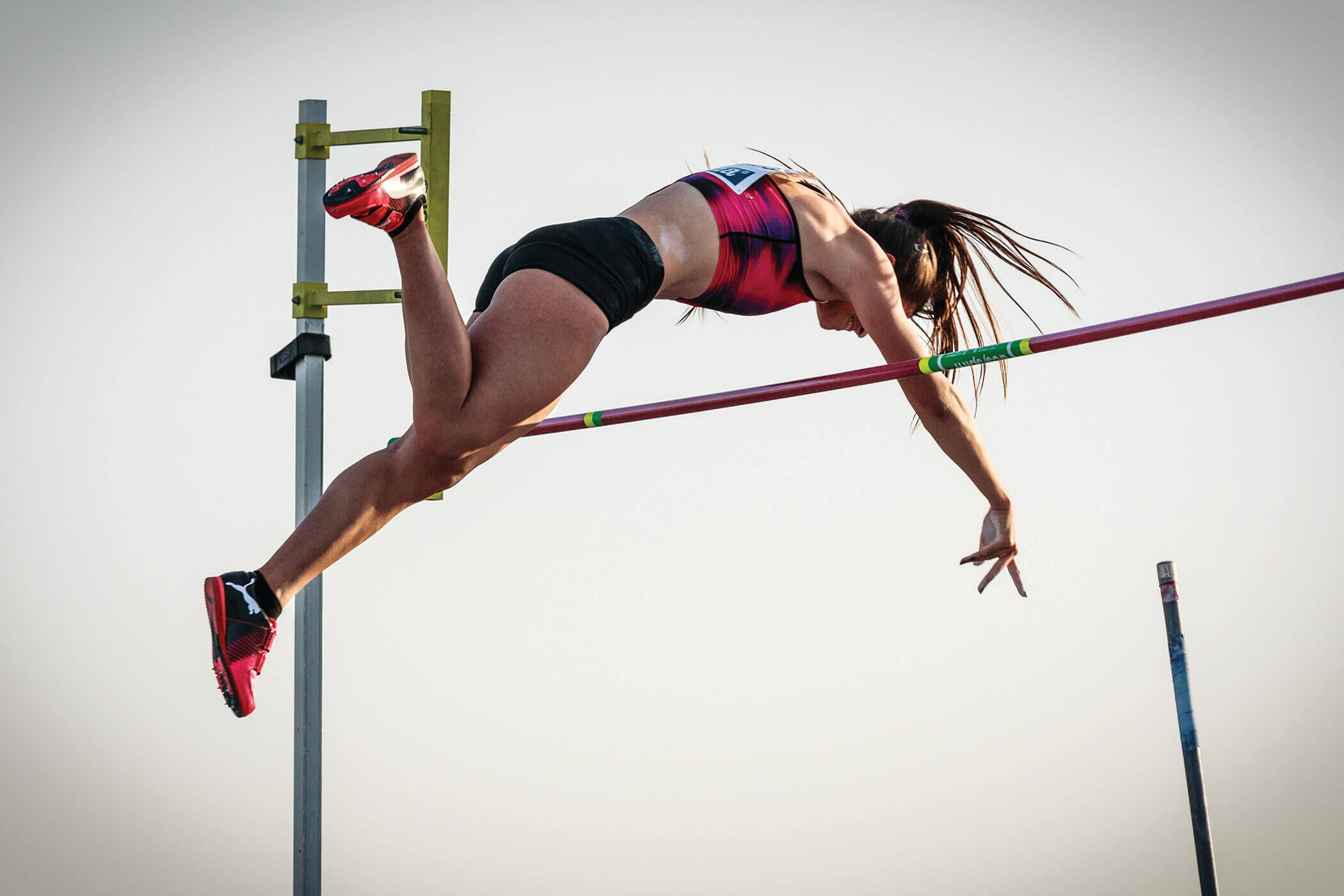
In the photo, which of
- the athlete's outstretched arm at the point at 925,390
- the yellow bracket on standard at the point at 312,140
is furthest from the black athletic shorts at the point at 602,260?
the yellow bracket on standard at the point at 312,140

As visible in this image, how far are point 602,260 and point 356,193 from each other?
0.45m

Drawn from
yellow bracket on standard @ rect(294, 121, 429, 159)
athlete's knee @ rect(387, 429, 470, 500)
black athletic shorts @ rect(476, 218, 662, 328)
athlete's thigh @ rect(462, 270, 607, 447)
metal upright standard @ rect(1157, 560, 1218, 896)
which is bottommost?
metal upright standard @ rect(1157, 560, 1218, 896)

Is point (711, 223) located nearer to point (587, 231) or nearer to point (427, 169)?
point (587, 231)

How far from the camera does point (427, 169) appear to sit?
3.74 meters

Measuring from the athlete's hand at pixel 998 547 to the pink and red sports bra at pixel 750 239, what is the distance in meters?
0.77

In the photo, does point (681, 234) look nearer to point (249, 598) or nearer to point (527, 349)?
point (527, 349)

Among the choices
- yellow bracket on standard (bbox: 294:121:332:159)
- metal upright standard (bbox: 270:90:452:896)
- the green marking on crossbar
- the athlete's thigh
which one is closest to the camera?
the athlete's thigh

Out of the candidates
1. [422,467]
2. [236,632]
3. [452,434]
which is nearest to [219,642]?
[236,632]

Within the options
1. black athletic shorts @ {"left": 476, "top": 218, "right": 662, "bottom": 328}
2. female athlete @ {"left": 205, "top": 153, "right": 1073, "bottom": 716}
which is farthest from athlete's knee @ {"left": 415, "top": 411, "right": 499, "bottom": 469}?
black athletic shorts @ {"left": 476, "top": 218, "right": 662, "bottom": 328}

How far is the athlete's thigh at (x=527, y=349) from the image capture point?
2271 mm

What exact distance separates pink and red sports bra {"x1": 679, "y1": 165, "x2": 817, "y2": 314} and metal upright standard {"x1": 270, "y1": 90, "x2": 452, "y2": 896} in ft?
4.01

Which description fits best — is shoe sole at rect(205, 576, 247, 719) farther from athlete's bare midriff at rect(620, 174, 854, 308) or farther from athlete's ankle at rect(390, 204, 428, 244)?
athlete's bare midriff at rect(620, 174, 854, 308)

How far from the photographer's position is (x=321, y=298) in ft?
12.2

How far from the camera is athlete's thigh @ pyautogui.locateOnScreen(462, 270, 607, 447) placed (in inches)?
89.4
